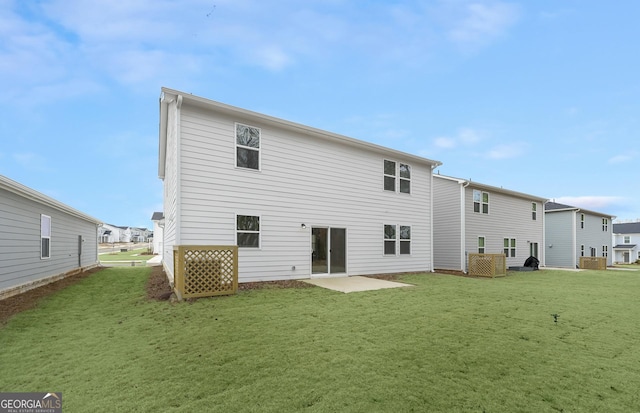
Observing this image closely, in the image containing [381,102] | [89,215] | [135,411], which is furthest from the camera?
[381,102]

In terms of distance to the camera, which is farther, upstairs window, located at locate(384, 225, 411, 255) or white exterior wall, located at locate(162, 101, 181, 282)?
upstairs window, located at locate(384, 225, 411, 255)

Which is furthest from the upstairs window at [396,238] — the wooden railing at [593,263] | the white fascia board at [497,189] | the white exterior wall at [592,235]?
the white exterior wall at [592,235]

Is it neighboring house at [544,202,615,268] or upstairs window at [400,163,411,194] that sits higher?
upstairs window at [400,163,411,194]

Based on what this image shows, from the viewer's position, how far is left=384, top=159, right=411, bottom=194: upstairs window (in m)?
13.3

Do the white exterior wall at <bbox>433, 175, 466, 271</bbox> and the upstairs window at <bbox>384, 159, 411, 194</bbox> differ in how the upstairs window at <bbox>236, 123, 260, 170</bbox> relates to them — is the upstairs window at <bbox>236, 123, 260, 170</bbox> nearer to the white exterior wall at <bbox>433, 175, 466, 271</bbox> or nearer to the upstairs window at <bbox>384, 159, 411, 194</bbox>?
the upstairs window at <bbox>384, 159, 411, 194</bbox>

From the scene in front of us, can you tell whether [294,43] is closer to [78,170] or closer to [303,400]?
[303,400]

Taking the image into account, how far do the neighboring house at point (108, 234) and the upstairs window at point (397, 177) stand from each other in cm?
7370

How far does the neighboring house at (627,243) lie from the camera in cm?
4481

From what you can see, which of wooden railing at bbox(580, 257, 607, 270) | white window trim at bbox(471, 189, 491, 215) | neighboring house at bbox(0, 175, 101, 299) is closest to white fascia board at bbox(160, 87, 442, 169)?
neighboring house at bbox(0, 175, 101, 299)

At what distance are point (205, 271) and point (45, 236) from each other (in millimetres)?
7941

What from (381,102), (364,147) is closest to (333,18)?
(364,147)

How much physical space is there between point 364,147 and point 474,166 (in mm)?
21953

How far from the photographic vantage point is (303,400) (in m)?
2.78

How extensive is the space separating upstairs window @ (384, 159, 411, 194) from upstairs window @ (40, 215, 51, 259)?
12.9 m
